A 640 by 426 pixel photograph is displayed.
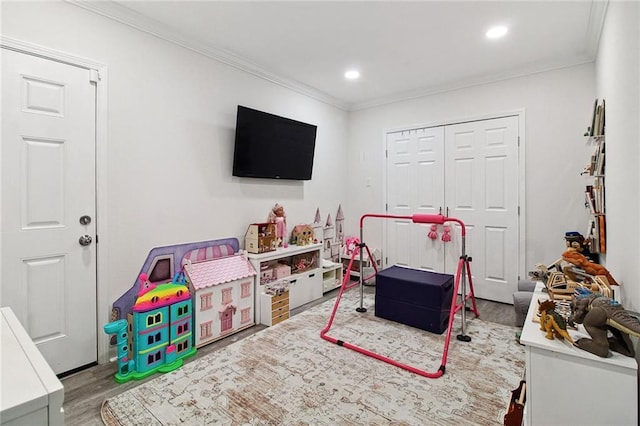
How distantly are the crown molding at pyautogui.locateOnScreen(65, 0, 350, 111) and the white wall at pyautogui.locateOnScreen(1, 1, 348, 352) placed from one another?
0.15 ft

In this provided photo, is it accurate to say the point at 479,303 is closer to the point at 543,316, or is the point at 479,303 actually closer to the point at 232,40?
the point at 543,316

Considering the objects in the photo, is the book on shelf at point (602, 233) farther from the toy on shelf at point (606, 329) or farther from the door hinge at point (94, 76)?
the door hinge at point (94, 76)

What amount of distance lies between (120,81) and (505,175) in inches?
150

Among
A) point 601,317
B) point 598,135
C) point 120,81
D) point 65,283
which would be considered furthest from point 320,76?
point 601,317

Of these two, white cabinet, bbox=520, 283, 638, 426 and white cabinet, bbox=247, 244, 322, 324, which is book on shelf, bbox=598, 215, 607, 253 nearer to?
white cabinet, bbox=520, 283, 638, 426

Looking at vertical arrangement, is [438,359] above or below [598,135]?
below

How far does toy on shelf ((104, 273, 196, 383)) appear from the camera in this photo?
2137 millimetres

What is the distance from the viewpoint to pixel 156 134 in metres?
2.57

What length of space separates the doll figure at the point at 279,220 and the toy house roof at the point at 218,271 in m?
0.59

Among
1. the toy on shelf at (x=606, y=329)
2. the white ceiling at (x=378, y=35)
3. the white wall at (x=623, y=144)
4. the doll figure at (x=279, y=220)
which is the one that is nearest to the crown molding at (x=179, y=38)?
the white ceiling at (x=378, y=35)

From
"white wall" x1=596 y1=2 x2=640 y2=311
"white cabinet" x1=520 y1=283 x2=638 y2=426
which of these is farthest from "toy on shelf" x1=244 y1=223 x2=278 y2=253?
"white wall" x1=596 y1=2 x2=640 y2=311

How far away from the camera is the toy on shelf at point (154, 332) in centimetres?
214

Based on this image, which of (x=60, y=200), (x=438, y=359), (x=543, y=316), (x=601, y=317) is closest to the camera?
(x=601, y=317)

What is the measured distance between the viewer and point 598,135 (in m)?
2.45
